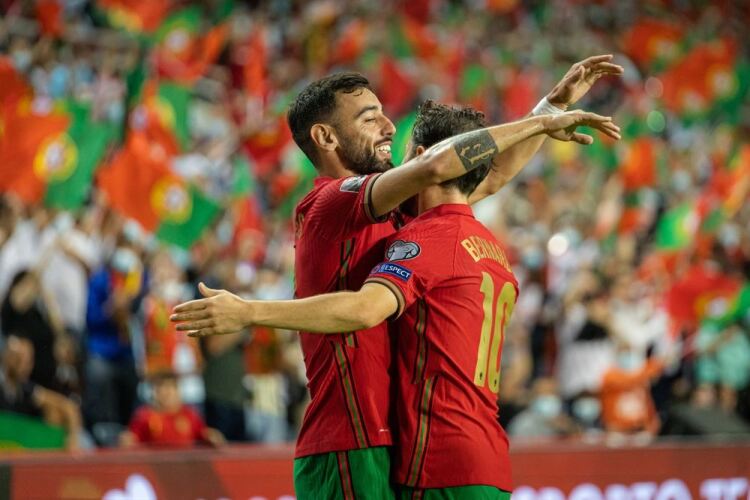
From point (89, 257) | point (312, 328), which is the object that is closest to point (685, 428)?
point (89, 257)

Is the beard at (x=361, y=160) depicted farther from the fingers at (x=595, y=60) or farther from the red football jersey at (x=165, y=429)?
the red football jersey at (x=165, y=429)

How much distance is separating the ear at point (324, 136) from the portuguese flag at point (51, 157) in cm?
515

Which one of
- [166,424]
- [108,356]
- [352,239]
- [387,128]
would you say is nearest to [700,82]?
[108,356]

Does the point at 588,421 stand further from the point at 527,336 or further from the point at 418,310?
the point at 418,310

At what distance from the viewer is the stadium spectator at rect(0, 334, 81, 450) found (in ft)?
24.7

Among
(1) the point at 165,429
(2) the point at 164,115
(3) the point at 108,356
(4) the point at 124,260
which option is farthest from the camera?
(2) the point at 164,115

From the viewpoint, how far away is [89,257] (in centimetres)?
874

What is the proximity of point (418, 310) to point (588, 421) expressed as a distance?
6.75 m

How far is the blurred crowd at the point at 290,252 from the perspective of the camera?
329 inches

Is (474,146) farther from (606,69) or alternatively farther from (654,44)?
(654,44)

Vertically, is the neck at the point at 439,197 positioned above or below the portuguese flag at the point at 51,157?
below

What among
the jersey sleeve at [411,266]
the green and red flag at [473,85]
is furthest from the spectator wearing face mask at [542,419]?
the green and red flag at [473,85]

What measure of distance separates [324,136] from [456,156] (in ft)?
2.29

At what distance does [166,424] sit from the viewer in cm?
777
